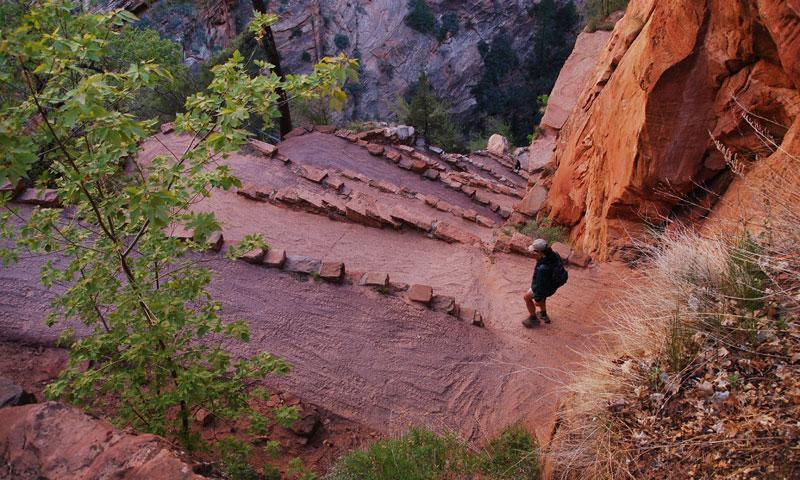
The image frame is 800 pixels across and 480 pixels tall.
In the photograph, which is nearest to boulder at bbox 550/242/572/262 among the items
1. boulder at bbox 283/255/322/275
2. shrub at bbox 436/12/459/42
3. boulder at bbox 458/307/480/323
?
boulder at bbox 458/307/480/323

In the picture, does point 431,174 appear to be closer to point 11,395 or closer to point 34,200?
point 34,200

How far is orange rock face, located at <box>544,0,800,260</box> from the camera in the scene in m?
7.09

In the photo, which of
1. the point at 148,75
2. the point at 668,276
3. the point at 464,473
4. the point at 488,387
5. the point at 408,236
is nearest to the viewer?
the point at 148,75

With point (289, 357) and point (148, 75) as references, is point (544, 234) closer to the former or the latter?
point (289, 357)

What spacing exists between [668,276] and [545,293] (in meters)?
3.25

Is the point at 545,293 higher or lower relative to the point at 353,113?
higher

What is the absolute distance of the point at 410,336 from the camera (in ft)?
27.9

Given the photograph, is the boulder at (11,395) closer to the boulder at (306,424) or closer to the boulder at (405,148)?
the boulder at (306,424)

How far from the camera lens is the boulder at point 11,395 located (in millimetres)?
4417

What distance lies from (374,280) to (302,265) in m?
1.24

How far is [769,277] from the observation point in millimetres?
4344

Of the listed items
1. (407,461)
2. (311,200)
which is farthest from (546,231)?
(407,461)

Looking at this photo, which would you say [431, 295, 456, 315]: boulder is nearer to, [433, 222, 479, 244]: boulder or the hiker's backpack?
the hiker's backpack

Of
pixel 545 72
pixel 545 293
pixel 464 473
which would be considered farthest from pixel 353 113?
pixel 464 473
